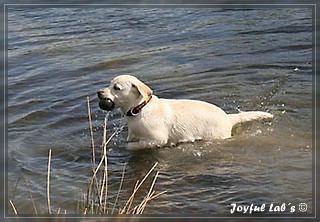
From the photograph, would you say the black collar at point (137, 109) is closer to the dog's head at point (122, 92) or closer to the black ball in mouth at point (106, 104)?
the dog's head at point (122, 92)

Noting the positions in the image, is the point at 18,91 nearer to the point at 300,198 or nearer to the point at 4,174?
the point at 4,174

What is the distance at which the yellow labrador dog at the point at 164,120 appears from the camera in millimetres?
5711

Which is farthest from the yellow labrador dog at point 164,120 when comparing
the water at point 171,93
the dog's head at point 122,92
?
the water at point 171,93

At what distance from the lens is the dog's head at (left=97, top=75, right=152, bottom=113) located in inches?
221

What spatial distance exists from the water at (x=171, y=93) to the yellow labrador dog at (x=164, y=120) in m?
0.11

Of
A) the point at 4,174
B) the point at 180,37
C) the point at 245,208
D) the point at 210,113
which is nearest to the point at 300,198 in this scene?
the point at 245,208

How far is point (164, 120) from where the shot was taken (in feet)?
19.1

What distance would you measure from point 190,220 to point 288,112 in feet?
7.81
